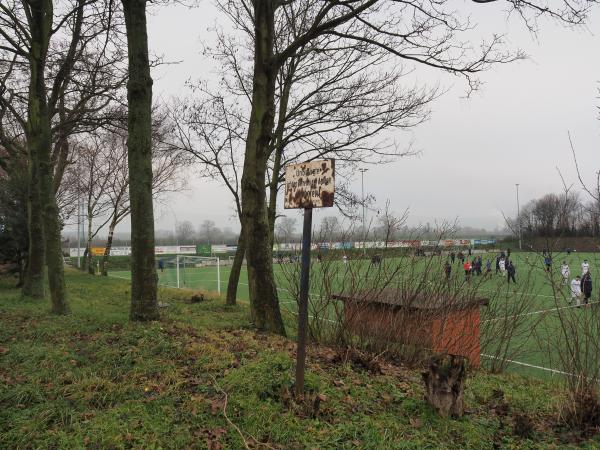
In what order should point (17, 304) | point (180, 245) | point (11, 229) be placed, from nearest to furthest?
point (17, 304) < point (11, 229) < point (180, 245)

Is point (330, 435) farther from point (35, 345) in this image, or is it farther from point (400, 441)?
point (35, 345)

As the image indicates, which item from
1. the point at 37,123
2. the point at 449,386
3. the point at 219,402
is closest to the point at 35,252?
the point at 37,123

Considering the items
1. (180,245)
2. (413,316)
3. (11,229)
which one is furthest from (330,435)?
(180,245)

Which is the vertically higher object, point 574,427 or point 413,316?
point 413,316

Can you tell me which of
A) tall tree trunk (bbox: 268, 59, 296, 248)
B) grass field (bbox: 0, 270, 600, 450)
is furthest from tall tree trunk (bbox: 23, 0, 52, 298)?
→ tall tree trunk (bbox: 268, 59, 296, 248)

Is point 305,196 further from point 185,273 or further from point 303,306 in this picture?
point 185,273

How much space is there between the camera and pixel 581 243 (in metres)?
5.43

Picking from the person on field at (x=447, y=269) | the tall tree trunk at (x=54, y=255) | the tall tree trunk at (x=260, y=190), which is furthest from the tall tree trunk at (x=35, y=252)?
the person on field at (x=447, y=269)

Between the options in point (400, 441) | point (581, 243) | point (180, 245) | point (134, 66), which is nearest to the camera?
point (400, 441)

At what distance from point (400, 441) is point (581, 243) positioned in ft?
10.9

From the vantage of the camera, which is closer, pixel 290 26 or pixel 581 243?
pixel 581 243

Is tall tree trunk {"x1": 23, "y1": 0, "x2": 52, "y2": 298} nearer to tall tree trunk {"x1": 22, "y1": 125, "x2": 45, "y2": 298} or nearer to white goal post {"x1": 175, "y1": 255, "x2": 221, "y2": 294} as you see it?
tall tree trunk {"x1": 22, "y1": 125, "x2": 45, "y2": 298}

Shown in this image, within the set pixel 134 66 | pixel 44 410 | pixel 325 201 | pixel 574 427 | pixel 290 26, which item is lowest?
pixel 574 427

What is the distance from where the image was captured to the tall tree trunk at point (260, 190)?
7707 millimetres
